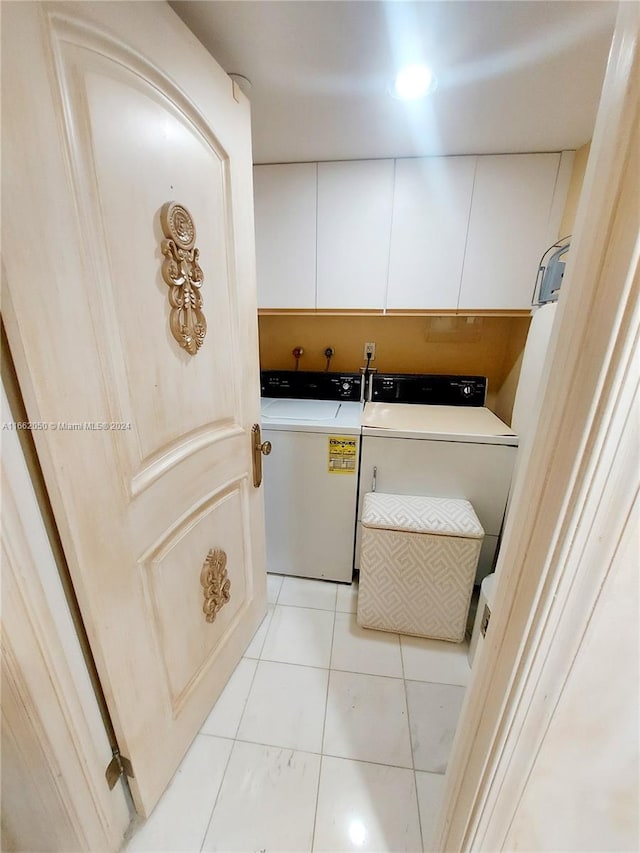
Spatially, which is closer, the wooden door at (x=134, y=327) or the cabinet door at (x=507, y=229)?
the wooden door at (x=134, y=327)

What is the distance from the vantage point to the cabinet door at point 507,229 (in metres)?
1.56

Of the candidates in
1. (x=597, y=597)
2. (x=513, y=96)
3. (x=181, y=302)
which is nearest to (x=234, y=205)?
(x=181, y=302)

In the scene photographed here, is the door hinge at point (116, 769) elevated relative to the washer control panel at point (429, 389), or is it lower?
lower

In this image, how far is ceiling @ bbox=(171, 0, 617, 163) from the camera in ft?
2.85

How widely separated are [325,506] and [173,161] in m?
1.44

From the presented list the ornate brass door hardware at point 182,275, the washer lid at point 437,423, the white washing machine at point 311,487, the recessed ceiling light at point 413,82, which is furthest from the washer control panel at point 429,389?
the ornate brass door hardware at point 182,275

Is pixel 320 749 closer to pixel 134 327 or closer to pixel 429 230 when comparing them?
pixel 134 327

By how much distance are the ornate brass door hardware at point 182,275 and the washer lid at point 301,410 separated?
80 centimetres

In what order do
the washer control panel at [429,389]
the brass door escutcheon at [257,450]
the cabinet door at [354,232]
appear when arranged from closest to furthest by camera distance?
the brass door escutcheon at [257,450] < the cabinet door at [354,232] < the washer control panel at [429,389]

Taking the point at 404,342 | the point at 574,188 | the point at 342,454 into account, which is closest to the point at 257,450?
the point at 342,454

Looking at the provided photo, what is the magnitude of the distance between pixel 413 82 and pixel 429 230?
0.66 metres

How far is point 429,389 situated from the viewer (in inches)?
79.9

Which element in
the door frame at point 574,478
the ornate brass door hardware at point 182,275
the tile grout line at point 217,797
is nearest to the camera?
the door frame at point 574,478

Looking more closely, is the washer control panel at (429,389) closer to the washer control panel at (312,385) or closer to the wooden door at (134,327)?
the washer control panel at (312,385)
